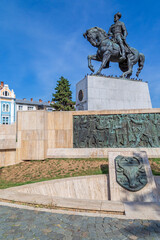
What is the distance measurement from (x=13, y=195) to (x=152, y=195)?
4.69m

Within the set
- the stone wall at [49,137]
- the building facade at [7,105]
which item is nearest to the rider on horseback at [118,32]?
the stone wall at [49,137]

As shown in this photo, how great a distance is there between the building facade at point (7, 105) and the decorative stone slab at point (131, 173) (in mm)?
49995

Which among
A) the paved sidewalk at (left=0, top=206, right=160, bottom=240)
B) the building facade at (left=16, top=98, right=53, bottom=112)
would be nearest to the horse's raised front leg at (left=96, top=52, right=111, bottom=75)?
the paved sidewalk at (left=0, top=206, right=160, bottom=240)

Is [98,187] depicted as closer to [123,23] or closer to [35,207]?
[35,207]

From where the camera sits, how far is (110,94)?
55.0 ft

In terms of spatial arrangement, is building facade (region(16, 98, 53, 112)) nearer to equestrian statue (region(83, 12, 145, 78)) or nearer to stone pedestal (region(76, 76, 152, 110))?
equestrian statue (region(83, 12, 145, 78))

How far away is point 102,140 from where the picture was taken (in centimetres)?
1284

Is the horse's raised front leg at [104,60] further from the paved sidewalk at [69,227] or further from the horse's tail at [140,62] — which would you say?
the paved sidewalk at [69,227]

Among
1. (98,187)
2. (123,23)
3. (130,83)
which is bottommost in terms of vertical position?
→ (98,187)

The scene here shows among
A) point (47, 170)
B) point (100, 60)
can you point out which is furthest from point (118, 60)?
point (47, 170)

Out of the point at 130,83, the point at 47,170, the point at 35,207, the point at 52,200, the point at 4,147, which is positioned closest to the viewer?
the point at 35,207

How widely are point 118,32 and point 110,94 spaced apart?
7090 millimetres

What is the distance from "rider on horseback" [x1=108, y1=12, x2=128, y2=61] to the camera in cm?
1786

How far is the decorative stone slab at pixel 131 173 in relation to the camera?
20.2ft
